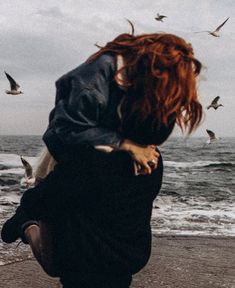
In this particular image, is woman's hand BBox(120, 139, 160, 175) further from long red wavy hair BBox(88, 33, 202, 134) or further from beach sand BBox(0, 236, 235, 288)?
beach sand BBox(0, 236, 235, 288)

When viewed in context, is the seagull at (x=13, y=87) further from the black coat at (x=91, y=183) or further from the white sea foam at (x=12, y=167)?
the white sea foam at (x=12, y=167)

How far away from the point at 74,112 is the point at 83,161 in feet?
0.60

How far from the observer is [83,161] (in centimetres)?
191

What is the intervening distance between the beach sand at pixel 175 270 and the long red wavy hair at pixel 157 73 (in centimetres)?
268

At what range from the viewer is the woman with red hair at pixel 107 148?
6.23 feet

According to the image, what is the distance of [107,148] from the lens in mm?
1927

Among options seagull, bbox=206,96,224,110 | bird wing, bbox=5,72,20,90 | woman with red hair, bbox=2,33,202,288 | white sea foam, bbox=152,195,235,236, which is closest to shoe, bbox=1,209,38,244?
woman with red hair, bbox=2,33,202,288

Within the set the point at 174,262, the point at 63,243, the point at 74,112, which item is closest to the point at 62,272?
the point at 63,243

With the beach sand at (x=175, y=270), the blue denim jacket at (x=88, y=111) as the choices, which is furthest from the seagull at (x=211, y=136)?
the blue denim jacket at (x=88, y=111)

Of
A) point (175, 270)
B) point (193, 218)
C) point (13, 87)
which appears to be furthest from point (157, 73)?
point (193, 218)

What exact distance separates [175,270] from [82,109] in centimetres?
329

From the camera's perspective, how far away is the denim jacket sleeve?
6.13 feet

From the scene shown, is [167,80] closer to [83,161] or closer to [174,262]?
[83,161]

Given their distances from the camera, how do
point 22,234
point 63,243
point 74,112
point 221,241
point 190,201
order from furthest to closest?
point 190,201
point 221,241
point 22,234
point 63,243
point 74,112
